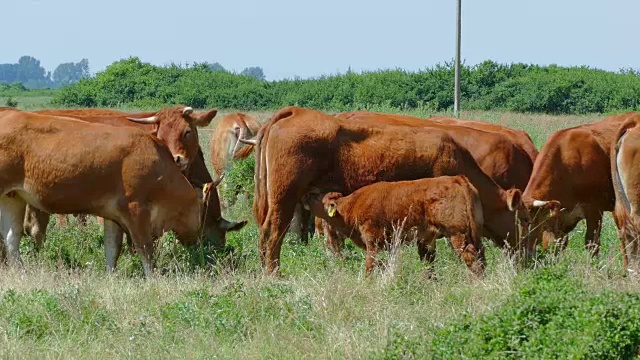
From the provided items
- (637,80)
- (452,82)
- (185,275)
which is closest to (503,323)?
(185,275)

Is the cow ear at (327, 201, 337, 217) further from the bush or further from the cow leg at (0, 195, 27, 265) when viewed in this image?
the bush

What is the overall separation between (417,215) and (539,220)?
63.9 inches

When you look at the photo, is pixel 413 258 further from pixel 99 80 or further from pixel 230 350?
pixel 99 80

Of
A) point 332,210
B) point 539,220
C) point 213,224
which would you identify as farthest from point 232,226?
point 539,220

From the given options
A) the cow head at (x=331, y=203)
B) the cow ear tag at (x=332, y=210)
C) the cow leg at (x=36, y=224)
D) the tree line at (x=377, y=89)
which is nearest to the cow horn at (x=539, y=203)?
the cow head at (x=331, y=203)

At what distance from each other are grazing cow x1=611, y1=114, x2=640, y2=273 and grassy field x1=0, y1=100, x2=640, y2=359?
31 cm

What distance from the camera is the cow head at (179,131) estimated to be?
13.9m

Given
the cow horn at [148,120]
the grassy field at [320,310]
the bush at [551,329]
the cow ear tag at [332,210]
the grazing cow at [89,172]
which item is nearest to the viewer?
the bush at [551,329]

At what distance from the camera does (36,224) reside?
13852 millimetres

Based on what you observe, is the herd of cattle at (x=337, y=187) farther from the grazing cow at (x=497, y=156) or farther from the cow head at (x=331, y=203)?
the grazing cow at (x=497, y=156)

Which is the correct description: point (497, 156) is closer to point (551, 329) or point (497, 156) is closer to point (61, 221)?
point (61, 221)

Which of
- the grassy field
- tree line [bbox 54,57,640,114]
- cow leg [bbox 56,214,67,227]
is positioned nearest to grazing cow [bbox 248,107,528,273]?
the grassy field

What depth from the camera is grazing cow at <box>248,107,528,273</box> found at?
12.4m

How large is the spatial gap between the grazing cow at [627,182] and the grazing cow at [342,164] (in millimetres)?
1005
